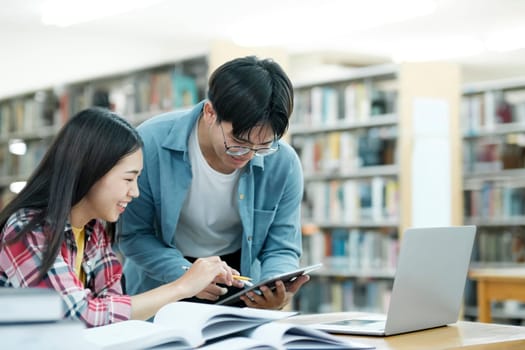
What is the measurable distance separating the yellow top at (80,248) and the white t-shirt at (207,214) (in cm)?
36

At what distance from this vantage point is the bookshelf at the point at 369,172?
230 inches

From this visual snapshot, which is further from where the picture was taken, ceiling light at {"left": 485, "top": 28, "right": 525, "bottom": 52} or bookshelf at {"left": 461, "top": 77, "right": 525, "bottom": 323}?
ceiling light at {"left": 485, "top": 28, "right": 525, "bottom": 52}

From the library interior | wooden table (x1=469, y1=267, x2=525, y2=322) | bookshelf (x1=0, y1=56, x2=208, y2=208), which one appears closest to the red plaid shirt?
wooden table (x1=469, y1=267, x2=525, y2=322)

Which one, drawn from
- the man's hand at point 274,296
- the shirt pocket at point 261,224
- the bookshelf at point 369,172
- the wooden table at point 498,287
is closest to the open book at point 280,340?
the man's hand at point 274,296

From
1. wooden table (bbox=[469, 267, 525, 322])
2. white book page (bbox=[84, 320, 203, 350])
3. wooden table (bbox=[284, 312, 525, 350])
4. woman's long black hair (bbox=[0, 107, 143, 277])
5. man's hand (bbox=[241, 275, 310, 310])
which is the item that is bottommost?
wooden table (bbox=[469, 267, 525, 322])

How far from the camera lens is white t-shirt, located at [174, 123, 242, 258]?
211cm

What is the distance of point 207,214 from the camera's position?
2137 mm

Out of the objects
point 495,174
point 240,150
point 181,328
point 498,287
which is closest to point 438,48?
point 495,174

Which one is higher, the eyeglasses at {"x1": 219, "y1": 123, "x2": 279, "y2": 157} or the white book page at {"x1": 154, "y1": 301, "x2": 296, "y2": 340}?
the eyeglasses at {"x1": 219, "y1": 123, "x2": 279, "y2": 157}

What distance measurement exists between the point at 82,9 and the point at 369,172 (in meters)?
3.17

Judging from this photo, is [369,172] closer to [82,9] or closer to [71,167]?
[82,9]

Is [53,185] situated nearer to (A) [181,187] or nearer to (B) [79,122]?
(B) [79,122]

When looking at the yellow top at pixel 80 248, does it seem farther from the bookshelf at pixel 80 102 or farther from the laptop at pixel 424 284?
the bookshelf at pixel 80 102

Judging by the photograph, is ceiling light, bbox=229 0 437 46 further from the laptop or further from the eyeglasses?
the laptop
